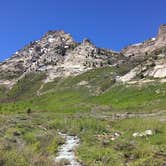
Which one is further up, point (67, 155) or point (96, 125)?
point (96, 125)

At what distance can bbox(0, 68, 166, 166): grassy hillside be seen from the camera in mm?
27734

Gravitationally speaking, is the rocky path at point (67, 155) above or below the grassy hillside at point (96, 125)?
below

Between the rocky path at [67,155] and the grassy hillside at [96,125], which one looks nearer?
the grassy hillside at [96,125]

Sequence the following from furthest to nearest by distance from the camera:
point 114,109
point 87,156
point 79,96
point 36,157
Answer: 1. point 79,96
2. point 114,109
3. point 87,156
4. point 36,157

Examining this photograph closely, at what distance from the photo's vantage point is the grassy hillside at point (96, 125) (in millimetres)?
27734

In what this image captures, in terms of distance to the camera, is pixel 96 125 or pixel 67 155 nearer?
pixel 67 155

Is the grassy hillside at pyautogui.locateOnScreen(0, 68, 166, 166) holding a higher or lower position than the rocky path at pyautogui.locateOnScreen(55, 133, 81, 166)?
higher

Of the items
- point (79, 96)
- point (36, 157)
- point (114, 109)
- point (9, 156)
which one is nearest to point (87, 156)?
point (36, 157)

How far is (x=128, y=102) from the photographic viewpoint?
122750 millimetres

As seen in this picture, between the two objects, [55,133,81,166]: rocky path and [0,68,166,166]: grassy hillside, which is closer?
[0,68,166,166]: grassy hillside

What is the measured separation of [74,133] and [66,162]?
85.0ft

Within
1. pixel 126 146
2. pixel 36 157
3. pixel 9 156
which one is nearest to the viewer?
pixel 9 156

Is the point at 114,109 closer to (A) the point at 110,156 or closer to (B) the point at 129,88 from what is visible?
(B) the point at 129,88

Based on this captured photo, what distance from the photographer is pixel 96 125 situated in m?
58.2
